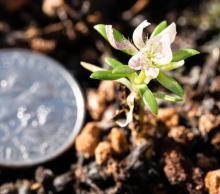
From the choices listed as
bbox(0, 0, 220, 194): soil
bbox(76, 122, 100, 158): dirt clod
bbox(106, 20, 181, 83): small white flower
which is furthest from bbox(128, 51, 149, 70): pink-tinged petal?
bbox(76, 122, 100, 158): dirt clod

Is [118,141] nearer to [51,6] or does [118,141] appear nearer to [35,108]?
[35,108]

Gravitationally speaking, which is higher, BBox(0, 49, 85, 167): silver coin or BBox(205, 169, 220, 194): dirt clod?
BBox(0, 49, 85, 167): silver coin

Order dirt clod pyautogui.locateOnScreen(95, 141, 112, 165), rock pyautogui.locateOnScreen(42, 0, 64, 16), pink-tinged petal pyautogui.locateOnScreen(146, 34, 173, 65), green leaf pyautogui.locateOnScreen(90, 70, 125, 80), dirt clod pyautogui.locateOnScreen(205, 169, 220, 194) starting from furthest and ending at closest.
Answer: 1. rock pyautogui.locateOnScreen(42, 0, 64, 16)
2. dirt clod pyautogui.locateOnScreen(95, 141, 112, 165)
3. dirt clod pyautogui.locateOnScreen(205, 169, 220, 194)
4. green leaf pyautogui.locateOnScreen(90, 70, 125, 80)
5. pink-tinged petal pyautogui.locateOnScreen(146, 34, 173, 65)

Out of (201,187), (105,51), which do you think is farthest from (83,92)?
(201,187)

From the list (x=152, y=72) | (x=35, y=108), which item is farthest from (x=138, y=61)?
(x=35, y=108)

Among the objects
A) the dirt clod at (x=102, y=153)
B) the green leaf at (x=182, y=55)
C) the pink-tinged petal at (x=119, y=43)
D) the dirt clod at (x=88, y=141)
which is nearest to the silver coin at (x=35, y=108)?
the dirt clod at (x=88, y=141)

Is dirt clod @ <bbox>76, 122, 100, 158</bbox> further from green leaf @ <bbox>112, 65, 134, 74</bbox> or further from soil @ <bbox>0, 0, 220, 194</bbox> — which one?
green leaf @ <bbox>112, 65, 134, 74</bbox>

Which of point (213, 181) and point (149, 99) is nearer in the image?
point (149, 99)
